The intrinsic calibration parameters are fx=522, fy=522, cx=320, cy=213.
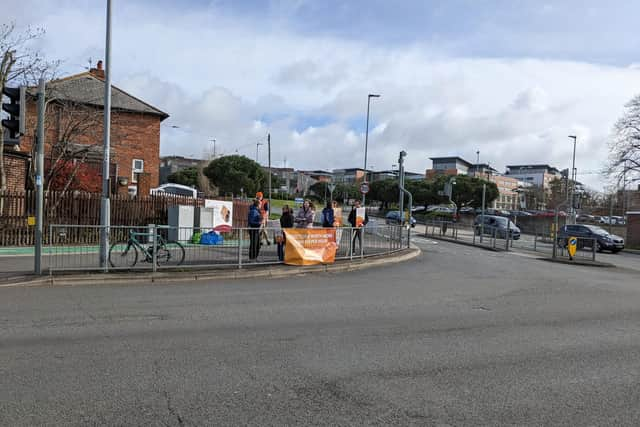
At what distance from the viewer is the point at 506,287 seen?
12.0m

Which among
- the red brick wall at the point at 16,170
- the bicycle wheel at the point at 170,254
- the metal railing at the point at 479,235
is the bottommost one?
the metal railing at the point at 479,235

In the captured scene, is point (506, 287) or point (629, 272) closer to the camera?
point (506, 287)

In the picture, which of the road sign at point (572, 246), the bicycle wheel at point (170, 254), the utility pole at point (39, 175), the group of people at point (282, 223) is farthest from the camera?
the road sign at point (572, 246)

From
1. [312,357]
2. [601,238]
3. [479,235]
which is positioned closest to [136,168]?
[479,235]

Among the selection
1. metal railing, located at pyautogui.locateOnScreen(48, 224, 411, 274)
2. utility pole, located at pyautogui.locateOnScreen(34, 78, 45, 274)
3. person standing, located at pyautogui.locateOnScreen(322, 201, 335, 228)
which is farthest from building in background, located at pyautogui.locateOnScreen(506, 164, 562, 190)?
utility pole, located at pyautogui.locateOnScreen(34, 78, 45, 274)

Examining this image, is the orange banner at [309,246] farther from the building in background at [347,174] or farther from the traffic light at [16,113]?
the building in background at [347,174]

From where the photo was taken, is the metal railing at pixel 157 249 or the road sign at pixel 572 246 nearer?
the metal railing at pixel 157 249

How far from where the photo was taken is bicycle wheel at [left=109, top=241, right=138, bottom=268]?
11.9 m

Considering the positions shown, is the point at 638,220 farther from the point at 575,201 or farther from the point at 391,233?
the point at 391,233

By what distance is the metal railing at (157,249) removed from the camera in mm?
11617

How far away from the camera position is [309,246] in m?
14.0

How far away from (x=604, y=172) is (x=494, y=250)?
21.4m

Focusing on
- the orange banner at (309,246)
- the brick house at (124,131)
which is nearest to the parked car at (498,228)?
the orange banner at (309,246)

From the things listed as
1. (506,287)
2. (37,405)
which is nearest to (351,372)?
(37,405)
